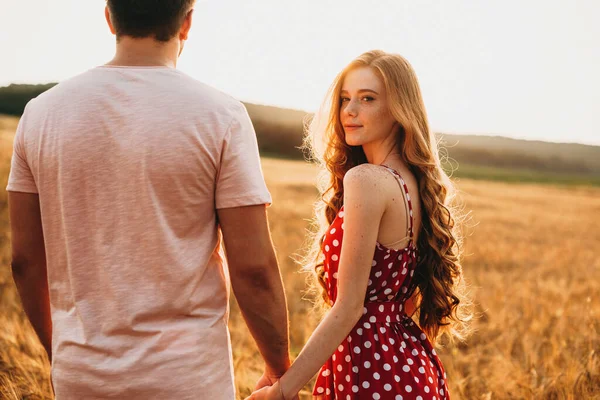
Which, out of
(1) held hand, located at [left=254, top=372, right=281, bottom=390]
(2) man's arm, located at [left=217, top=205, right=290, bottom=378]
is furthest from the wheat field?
(2) man's arm, located at [left=217, top=205, right=290, bottom=378]

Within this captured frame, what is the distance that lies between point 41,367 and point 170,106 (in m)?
2.49

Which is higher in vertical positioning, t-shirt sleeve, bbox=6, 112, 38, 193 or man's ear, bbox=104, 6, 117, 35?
man's ear, bbox=104, 6, 117, 35

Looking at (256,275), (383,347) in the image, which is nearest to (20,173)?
(256,275)

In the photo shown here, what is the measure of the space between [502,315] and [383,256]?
4.56 metres

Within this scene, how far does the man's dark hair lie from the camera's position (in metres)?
1.76

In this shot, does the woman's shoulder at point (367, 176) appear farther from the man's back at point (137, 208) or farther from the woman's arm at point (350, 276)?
the man's back at point (137, 208)

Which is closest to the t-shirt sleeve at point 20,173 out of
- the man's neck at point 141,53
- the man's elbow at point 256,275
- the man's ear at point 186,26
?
the man's neck at point 141,53

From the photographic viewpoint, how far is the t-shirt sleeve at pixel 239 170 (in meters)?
1.76

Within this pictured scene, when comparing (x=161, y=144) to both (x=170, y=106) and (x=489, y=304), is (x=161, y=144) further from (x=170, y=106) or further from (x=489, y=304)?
(x=489, y=304)

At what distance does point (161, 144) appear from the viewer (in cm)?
167

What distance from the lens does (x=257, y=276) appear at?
6.23 ft

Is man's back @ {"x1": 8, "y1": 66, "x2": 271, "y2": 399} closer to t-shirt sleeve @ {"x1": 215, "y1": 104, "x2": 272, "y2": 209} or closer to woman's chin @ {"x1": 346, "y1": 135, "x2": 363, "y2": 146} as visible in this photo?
t-shirt sleeve @ {"x1": 215, "y1": 104, "x2": 272, "y2": 209}

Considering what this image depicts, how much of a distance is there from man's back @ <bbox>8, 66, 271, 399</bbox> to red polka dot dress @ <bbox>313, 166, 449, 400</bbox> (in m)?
0.58

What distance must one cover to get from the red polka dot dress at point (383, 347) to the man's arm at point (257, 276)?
0.31 m
